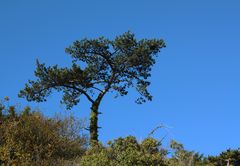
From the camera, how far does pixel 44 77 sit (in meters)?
33.5

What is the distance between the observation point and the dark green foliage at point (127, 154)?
14.7 metres

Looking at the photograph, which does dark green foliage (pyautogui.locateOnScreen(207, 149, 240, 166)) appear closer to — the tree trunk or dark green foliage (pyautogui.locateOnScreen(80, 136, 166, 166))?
dark green foliage (pyautogui.locateOnScreen(80, 136, 166, 166))

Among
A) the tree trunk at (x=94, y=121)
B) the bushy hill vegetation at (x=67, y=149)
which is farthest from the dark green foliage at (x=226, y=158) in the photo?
the tree trunk at (x=94, y=121)

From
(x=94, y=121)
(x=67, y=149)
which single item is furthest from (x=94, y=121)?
(x=67, y=149)

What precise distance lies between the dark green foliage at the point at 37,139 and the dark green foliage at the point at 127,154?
13.2 feet

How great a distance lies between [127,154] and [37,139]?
7178 millimetres

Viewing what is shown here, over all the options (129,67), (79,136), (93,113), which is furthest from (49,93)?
(79,136)

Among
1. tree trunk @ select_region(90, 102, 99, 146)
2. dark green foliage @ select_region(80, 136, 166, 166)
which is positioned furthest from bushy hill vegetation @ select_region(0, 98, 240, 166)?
tree trunk @ select_region(90, 102, 99, 146)

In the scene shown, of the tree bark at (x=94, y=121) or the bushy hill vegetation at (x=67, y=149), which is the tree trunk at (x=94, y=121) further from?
the bushy hill vegetation at (x=67, y=149)

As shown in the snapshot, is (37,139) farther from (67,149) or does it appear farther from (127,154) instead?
(127,154)

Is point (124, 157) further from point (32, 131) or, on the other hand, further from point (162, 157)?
point (32, 131)

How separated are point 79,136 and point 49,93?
10518mm

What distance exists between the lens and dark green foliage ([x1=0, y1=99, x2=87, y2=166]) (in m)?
19.0

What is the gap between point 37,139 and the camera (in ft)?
68.5
